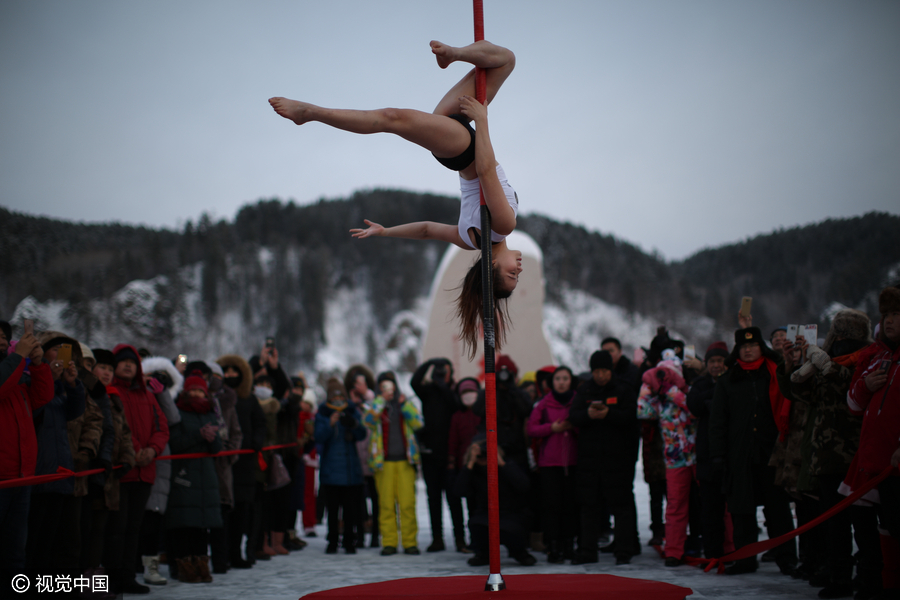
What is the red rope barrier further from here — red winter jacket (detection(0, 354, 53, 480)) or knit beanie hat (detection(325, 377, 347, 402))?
knit beanie hat (detection(325, 377, 347, 402))

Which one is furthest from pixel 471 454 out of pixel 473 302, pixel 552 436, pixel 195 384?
pixel 473 302

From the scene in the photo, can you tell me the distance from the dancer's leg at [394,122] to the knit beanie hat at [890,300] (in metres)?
2.68

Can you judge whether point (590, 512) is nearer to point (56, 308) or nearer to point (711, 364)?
point (711, 364)

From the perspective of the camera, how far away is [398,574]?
5.62 m

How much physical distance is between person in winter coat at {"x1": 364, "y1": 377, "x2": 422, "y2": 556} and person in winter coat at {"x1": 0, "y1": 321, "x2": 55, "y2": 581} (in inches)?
145

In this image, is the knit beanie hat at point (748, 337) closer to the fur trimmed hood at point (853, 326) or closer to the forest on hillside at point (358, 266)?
the fur trimmed hood at point (853, 326)

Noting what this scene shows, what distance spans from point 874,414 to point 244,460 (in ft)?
17.2

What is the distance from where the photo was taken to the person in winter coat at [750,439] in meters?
5.26

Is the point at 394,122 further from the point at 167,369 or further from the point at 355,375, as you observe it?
the point at 355,375

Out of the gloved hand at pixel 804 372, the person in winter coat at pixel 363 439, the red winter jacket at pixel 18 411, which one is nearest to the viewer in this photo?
the red winter jacket at pixel 18 411

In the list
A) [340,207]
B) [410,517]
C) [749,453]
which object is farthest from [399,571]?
[340,207]

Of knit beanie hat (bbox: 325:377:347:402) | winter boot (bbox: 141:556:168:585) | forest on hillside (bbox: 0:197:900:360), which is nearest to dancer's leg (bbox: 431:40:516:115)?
winter boot (bbox: 141:556:168:585)

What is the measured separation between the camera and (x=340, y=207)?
83.6 m

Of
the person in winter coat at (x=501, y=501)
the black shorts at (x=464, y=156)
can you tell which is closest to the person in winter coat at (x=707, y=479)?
the person in winter coat at (x=501, y=501)
